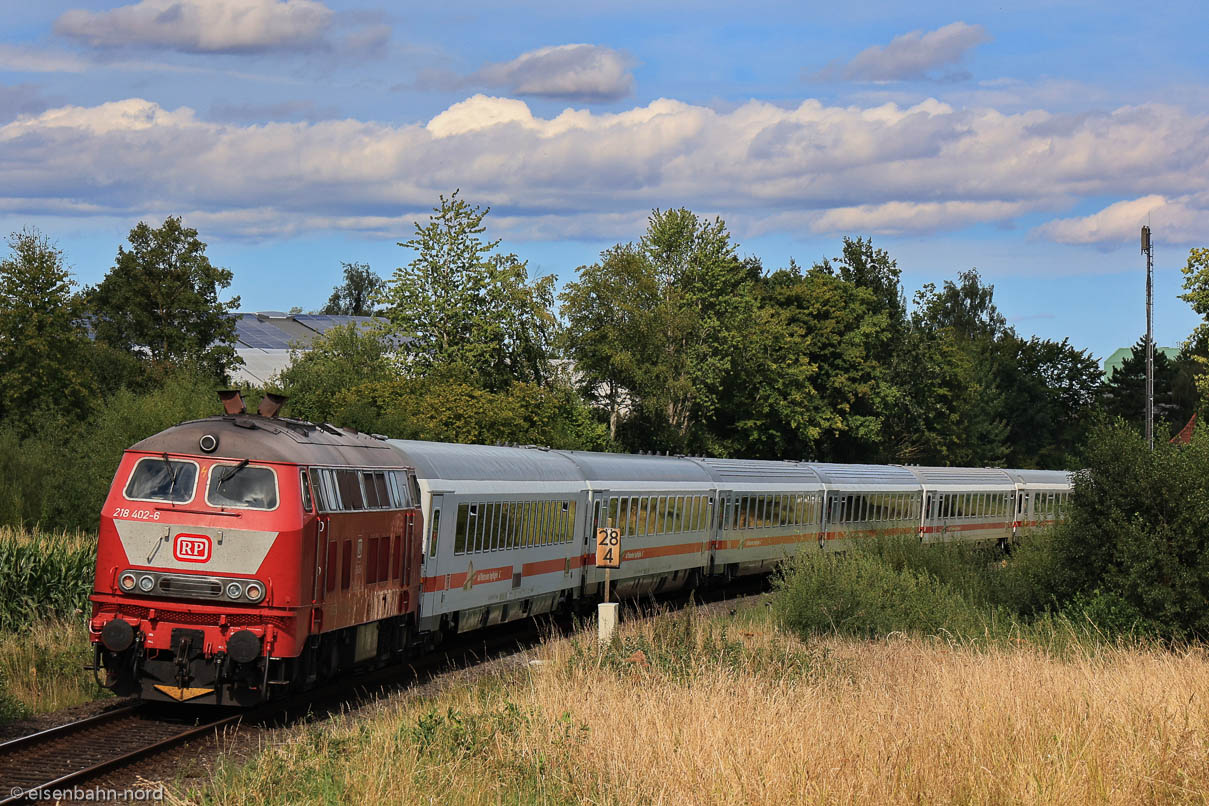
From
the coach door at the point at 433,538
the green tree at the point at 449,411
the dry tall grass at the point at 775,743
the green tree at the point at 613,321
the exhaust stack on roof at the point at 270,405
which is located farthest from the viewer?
the green tree at the point at 613,321

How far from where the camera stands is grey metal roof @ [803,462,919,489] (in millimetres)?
40531

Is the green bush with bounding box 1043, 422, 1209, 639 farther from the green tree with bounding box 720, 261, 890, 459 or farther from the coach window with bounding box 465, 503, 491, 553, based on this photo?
the green tree with bounding box 720, 261, 890, 459

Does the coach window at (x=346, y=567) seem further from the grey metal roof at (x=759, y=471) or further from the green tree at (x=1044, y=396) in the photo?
the green tree at (x=1044, y=396)

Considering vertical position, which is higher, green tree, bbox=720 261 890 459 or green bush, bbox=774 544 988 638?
green tree, bbox=720 261 890 459

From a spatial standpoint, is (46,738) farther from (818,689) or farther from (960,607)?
(960,607)

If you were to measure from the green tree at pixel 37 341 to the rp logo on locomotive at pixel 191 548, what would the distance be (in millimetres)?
42497

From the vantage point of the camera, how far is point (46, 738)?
1333cm

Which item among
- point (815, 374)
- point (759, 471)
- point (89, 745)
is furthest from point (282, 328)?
point (89, 745)

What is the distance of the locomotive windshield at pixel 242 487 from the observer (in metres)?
14.8

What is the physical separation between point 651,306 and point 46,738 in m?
52.8

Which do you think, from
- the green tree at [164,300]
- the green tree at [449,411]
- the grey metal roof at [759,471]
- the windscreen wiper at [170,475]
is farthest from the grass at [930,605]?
the green tree at [164,300]

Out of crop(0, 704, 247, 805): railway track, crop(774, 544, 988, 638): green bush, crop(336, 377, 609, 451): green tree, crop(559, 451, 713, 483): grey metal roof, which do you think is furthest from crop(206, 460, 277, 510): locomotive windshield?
crop(336, 377, 609, 451): green tree

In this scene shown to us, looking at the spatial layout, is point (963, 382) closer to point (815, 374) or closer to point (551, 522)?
point (815, 374)

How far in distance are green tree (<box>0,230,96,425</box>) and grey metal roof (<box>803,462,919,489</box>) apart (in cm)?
3022
